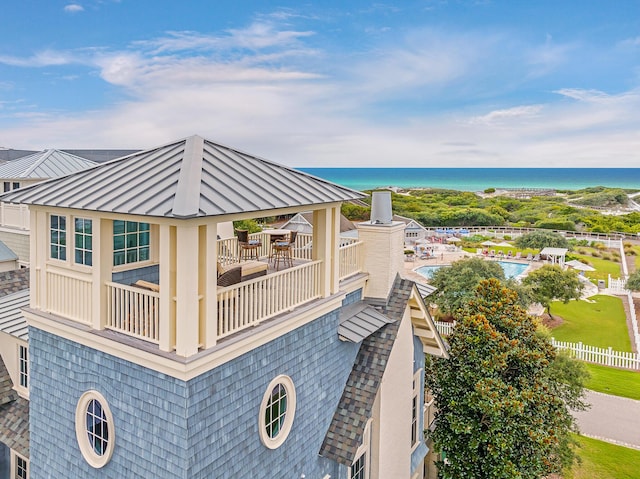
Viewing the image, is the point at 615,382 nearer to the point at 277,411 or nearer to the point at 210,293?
the point at 277,411

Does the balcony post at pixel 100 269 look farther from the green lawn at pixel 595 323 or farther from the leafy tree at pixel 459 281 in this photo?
the green lawn at pixel 595 323

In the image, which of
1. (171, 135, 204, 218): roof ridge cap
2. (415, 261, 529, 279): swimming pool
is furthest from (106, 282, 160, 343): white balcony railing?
(415, 261, 529, 279): swimming pool

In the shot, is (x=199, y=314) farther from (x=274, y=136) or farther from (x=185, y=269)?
(x=274, y=136)

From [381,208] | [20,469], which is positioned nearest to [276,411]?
[381,208]

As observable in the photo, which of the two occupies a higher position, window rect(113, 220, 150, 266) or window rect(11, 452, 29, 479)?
window rect(113, 220, 150, 266)

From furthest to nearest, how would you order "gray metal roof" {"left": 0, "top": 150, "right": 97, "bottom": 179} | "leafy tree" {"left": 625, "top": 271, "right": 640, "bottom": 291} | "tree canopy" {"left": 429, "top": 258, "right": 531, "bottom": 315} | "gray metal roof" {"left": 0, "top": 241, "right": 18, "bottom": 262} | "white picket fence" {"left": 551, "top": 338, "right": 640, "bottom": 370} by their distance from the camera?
"leafy tree" {"left": 625, "top": 271, "right": 640, "bottom": 291} < "tree canopy" {"left": 429, "top": 258, "right": 531, "bottom": 315} < "white picket fence" {"left": 551, "top": 338, "right": 640, "bottom": 370} < "gray metal roof" {"left": 0, "top": 150, "right": 97, "bottom": 179} < "gray metal roof" {"left": 0, "top": 241, "right": 18, "bottom": 262}

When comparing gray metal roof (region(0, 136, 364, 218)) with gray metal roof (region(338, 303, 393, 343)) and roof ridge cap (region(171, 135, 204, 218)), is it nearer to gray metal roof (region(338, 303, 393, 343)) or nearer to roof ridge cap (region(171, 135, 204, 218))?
roof ridge cap (region(171, 135, 204, 218))
